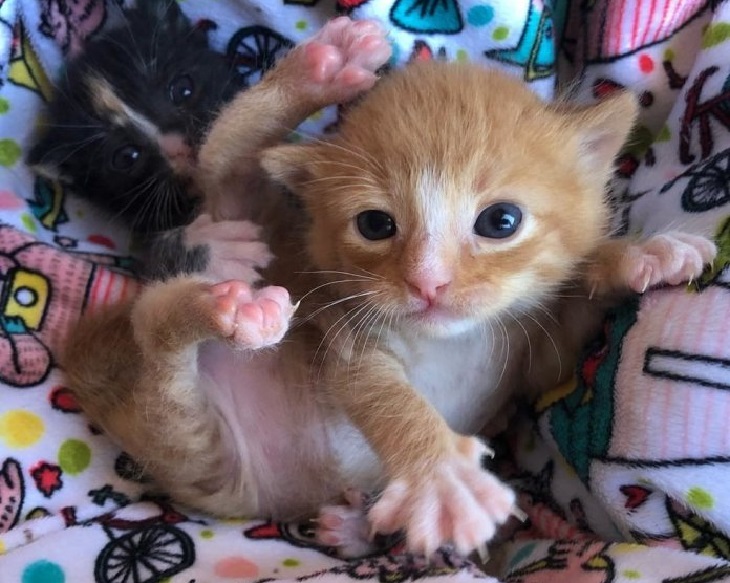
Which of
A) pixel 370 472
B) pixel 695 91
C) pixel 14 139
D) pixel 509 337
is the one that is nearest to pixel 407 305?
pixel 509 337

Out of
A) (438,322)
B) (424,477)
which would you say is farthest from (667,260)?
(424,477)

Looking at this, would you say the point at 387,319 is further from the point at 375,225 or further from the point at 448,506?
the point at 448,506

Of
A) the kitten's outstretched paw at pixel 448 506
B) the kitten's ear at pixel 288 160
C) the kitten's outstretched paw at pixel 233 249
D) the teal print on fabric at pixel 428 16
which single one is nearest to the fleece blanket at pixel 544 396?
the teal print on fabric at pixel 428 16

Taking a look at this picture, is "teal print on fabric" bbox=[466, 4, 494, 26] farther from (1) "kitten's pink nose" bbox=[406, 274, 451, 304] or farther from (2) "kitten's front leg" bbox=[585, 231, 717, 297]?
(1) "kitten's pink nose" bbox=[406, 274, 451, 304]

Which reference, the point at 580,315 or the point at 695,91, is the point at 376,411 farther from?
the point at 695,91

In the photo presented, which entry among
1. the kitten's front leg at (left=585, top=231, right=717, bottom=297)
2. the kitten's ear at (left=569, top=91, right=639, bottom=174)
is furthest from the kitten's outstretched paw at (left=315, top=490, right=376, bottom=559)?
the kitten's ear at (left=569, top=91, right=639, bottom=174)

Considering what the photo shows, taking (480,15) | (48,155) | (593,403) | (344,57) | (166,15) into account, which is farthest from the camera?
(166,15)

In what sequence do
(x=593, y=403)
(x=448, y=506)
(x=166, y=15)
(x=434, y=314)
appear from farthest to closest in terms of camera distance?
(x=166, y=15) → (x=593, y=403) → (x=434, y=314) → (x=448, y=506)
